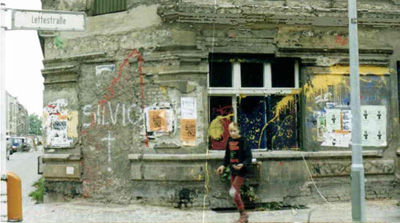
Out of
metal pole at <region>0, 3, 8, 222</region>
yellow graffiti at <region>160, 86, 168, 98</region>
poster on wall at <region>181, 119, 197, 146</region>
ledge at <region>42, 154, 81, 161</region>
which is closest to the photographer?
metal pole at <region>0, 3, 8, 222</region>

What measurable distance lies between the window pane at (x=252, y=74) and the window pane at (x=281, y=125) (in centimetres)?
45

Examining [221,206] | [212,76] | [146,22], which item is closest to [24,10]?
[146,22]

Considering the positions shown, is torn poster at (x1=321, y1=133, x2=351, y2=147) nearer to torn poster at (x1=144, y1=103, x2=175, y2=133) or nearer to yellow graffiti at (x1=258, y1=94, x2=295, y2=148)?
yellow graffiti at (x1=258, y1=94, x2=295, y2=148)

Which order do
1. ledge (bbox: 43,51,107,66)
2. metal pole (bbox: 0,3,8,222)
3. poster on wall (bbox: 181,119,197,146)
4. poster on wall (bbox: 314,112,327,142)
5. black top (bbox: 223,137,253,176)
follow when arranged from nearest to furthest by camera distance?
metal pole (bbox: 0,3,8,222) < black top (bbox: 223,137,253,176) < poster on wall (bbox: 181,119,197,146) < poster on wall (bbox: 314,112,327,142) < ledge (bbox: 43,51,107,66)

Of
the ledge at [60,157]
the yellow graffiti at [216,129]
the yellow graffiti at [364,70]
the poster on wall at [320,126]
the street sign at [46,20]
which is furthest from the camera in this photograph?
the ledge at [60,157]

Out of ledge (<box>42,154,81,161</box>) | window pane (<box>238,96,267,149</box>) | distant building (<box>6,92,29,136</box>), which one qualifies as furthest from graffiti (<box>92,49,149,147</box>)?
distant building (<box>6,92,29,136</box>)

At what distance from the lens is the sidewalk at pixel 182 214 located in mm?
8781

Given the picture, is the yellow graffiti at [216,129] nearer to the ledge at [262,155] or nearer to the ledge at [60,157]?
the ledge at [262,155]

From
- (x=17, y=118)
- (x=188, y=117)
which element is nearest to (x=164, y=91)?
(x=188, y=117)

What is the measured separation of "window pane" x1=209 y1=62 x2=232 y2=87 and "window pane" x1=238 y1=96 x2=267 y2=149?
1.82 feet

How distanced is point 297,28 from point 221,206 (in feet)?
14.1

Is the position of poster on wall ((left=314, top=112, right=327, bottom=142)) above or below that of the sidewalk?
above

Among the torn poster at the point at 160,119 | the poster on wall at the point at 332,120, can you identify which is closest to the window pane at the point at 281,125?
the poster on wall at the point at 332,120

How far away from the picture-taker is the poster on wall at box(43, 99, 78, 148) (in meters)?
11.2
